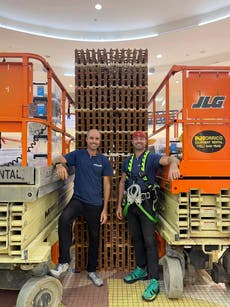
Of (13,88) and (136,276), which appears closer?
(13,88)

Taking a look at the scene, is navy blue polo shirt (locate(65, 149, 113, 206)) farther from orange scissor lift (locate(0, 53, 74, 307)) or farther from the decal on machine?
the decal on machine

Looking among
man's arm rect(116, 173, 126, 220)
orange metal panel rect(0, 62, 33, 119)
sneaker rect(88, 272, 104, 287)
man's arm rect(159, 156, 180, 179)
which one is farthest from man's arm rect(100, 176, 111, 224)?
orange metal panel rect(0, 62, 33, 119)

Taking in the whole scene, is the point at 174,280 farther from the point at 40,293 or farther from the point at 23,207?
the point at 23,207

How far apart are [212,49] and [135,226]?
35.4 ft

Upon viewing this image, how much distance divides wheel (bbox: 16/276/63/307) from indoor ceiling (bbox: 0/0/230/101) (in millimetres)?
8715

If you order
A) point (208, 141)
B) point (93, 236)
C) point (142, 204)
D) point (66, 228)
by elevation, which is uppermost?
point (208, 141)

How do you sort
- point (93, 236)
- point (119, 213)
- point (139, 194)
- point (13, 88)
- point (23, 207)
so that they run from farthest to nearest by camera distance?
point (119, 213)
point (93, 236)
point (139, 194)
point (13, 88)
point (23, 207)

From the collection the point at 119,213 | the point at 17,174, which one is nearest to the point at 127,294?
the point at 119,213

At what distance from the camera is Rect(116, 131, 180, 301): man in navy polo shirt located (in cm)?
386

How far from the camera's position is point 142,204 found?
396cm

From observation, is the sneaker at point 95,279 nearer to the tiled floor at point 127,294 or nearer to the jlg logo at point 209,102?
the tiled floor at point 127,294

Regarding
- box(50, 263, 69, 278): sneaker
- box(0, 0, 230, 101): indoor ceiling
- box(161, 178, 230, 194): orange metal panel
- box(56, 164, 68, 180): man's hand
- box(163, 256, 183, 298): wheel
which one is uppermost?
box(0, 0, 230, 101): indoor ceiling

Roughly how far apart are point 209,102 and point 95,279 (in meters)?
2.82

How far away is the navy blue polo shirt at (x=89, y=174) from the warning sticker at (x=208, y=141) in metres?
1.27
